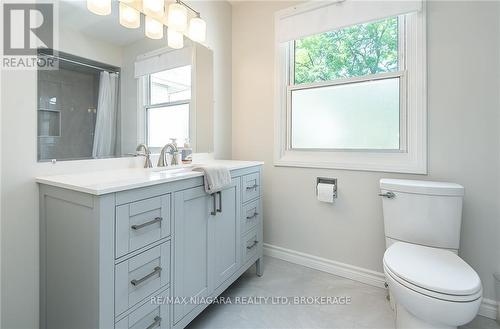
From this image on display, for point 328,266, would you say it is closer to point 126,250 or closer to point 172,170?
point 172,170

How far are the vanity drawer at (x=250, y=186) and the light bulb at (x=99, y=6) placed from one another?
4.04ft

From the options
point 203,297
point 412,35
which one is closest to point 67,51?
point 203,297

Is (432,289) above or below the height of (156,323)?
above

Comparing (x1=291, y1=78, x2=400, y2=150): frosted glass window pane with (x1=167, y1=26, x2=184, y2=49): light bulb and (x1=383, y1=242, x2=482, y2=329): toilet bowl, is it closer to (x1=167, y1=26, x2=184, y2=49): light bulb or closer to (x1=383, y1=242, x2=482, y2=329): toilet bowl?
(x1=383, y1=242, x2=482, y2=329): toilet bowl

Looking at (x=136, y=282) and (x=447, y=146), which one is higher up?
(x=447, y=146)

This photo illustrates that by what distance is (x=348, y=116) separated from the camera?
1.97m

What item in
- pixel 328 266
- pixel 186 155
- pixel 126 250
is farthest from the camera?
pixel 328 266

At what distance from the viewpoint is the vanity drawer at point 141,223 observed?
37.1 inches

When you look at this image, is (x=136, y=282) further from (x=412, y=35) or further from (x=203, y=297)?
(x=412, y=35)

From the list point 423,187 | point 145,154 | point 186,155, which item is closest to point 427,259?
point 423,187

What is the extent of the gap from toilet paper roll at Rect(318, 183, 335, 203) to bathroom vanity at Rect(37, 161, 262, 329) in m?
0.85

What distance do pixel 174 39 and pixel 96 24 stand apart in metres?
0.56

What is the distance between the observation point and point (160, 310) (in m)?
1.12

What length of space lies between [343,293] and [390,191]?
30.6 inches
